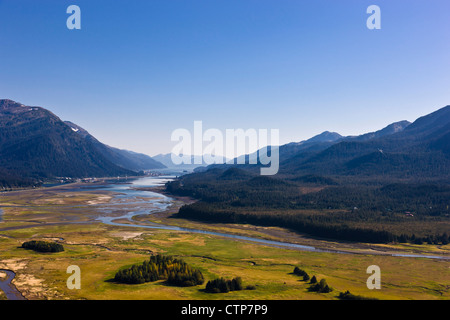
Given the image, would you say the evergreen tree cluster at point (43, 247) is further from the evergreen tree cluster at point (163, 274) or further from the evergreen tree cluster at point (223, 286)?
the evergreen tree cluster at point (223, 286)

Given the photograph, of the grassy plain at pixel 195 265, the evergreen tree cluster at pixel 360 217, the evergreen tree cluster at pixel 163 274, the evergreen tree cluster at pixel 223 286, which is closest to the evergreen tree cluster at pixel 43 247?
the grassy plain at pixel 195 265

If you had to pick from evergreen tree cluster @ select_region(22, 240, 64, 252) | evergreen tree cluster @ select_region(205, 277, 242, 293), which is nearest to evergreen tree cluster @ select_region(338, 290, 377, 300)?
evergreen tree cluster @ select_region(205, 277, 242, 293)

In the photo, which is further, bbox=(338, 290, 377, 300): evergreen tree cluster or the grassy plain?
the grassy plain

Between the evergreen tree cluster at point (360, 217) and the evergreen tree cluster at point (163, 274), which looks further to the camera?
the evergreen tree cluster at point (360, 217)

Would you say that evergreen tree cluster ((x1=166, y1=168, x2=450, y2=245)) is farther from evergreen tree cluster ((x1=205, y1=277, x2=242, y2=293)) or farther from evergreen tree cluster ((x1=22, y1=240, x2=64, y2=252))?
evergreen tree cluster ((x1=22, y1=240, x2=64, y2=252))

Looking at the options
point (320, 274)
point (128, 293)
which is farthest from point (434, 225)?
point (128, 293)
